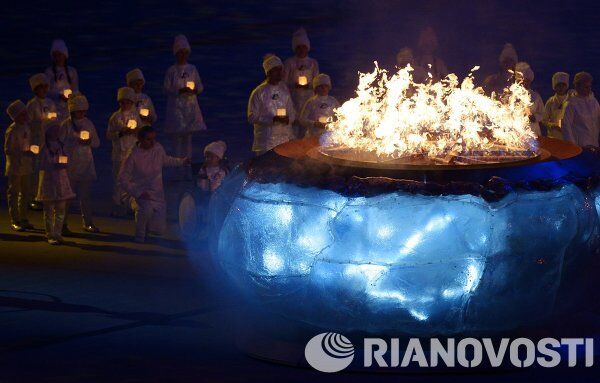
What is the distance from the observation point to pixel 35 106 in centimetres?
1780

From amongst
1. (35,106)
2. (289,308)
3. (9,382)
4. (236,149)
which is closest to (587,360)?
(289,308)

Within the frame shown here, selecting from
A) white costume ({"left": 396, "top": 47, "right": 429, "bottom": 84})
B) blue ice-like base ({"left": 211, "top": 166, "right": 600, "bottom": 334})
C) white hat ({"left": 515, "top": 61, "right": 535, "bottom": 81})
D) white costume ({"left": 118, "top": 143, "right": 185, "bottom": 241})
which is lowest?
blue ice-like base ({"left": 211, "top": 166, "right": 600, "bottom": 334})

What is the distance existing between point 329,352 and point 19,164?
5966 mm

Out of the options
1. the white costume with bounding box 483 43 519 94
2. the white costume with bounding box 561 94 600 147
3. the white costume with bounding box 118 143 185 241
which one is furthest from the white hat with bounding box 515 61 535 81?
the white costume with bounding box 118 143 185 241

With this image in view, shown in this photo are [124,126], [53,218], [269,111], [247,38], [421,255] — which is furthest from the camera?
[247,38]

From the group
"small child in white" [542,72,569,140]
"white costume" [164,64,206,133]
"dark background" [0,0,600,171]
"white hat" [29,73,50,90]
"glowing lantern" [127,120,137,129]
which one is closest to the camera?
"glowing lantern" [127,120,137,129]

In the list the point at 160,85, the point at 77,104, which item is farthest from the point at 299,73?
the point at 160,85

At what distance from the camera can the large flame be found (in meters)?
12.0

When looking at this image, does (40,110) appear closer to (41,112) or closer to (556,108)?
(41,112)

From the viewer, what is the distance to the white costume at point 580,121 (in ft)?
56.3

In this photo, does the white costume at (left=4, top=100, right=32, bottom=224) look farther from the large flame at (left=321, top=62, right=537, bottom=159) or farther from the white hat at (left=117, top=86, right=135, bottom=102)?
the large flame at (left=321, top=62, right=537, bottom=159)

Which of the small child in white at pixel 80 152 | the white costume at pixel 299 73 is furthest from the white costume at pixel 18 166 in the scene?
the white costume at pixel 299 73

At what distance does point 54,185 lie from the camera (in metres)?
15.7

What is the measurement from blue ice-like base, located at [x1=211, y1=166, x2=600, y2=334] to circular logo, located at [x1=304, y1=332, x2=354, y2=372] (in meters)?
0.13
